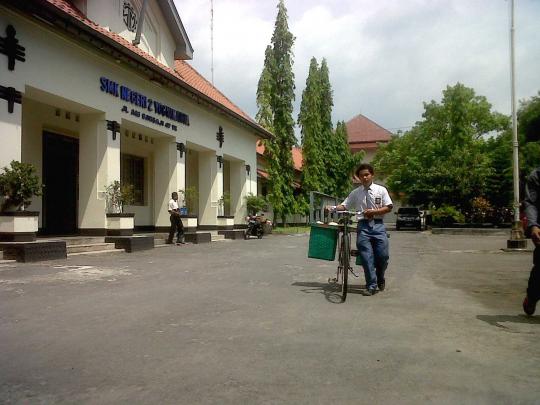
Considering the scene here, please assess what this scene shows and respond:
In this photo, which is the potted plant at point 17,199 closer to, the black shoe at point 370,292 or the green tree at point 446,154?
the black shoe at point 370,292

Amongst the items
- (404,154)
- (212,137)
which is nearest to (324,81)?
→ (404,154)

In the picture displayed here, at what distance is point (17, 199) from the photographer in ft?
33.6

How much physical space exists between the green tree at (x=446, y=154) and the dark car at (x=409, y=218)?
0.84m

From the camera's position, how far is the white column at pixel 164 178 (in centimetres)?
1828

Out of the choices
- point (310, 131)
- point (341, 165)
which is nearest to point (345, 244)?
point (310, 131)

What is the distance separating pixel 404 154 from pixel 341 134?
6456mm

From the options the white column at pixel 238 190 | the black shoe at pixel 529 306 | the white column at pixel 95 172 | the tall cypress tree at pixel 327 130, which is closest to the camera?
the black shoe at pixel 529 306

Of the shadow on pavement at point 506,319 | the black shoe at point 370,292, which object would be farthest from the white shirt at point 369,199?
the shadow on pavement at point 506,319

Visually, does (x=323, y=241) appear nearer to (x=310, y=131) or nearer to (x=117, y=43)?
(x=117, y=43)

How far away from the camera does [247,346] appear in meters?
4.24

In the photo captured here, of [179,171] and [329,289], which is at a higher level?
[179,171]

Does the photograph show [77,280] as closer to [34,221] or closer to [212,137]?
[34,221]

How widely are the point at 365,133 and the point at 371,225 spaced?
6112 cm

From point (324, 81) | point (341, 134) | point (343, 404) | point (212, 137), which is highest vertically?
point (324, 81)
